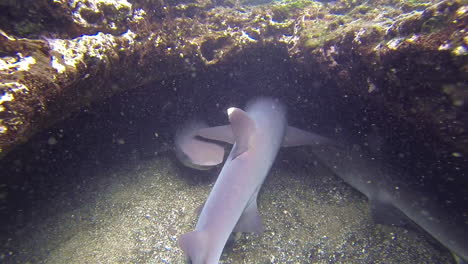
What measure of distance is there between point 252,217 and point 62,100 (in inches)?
94.7

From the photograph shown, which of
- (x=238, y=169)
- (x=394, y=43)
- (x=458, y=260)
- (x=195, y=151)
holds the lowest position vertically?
(x=458, y=260)

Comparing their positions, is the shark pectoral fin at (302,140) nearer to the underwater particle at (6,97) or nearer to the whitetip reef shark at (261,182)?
the whitetip reef shark at (261,182)

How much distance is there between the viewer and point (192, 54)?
3.86 meters

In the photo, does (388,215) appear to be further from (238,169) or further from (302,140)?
(238,169)

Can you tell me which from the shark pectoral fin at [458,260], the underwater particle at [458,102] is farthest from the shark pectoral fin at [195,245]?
the shark pectoral fin at [458,260]

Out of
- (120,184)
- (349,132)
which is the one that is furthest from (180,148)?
(349,132)

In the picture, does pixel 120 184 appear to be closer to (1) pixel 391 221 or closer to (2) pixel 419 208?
(1) pixel 391 221

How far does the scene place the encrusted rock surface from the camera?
84.0 inches

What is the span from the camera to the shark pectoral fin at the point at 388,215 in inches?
137

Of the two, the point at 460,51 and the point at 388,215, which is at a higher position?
the point at 460,51

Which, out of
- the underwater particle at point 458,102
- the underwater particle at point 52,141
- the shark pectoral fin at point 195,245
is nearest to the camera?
the underwater particle at point 458,102

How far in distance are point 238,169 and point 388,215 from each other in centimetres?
224

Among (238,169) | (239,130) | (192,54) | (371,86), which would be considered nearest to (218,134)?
(239,130)

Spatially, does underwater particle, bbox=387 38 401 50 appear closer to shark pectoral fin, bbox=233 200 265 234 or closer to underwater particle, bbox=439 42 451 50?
underwater particle, bbox=439 42 451 50
